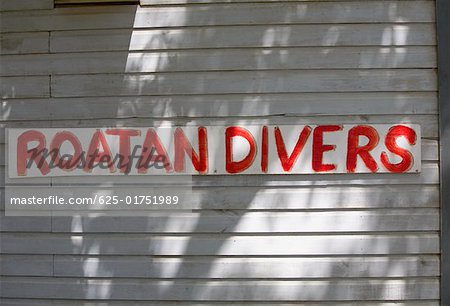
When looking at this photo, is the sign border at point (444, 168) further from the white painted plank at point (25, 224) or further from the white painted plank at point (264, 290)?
the white painted plank at point (25, 224)

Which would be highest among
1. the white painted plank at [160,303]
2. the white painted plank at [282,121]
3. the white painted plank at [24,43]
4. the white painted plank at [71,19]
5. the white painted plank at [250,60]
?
the white painted plank at [71,19]

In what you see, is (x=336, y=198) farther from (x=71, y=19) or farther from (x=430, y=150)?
(x=71, y=19)

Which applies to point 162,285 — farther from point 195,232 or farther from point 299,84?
point 299,84

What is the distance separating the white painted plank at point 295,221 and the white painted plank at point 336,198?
1.6 inches

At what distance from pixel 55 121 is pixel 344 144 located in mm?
1831

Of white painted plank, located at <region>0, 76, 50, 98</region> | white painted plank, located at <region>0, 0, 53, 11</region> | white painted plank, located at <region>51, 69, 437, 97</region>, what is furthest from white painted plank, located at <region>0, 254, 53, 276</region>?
white painted plank, located at <region>0, 0, 53, 11</region>

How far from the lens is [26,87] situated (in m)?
3.54

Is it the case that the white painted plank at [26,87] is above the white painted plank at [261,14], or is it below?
below

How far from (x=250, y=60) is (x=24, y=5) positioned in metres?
1.51

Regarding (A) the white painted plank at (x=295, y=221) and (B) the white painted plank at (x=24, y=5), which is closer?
(A) the white painted plank at (x=295, y=221)

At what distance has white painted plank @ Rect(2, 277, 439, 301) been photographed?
3438 millimetres

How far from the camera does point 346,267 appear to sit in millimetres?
3434

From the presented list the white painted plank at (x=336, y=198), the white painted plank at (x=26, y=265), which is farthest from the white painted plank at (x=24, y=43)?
the white painted plank at (x=336, y=198)

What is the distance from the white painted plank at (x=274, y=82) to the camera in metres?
3.44
